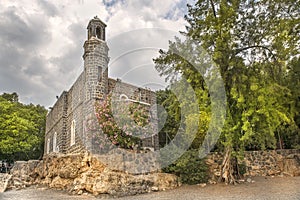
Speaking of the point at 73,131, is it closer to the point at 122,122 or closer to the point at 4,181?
the point at 4,181

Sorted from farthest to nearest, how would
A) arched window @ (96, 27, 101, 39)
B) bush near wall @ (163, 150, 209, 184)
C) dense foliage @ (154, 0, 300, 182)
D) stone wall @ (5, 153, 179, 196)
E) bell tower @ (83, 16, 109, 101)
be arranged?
arched window @ (96, 27, 101, 39) → bell tower @ (83, 16, 109, 101) → bush near wall @ (163, 150, 209, 184) → dense foliage @ (154, 0, 300, 182) → stone wall @ (5, 153, 179, 196)

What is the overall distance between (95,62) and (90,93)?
6.32ft

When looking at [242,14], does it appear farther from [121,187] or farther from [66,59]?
[66,59]

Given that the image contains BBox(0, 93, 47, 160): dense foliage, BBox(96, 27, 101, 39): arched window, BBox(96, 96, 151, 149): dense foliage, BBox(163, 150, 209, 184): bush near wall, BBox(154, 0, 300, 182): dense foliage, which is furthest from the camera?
BBox(0, 93, 47, 160): dense foliage

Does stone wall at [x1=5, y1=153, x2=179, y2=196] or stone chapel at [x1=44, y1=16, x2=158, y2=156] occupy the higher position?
stone chapel at [x1=44, y1=16, x2=158, y2=156]

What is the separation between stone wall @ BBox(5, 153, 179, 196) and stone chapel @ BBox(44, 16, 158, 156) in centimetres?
162

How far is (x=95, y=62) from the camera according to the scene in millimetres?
14047

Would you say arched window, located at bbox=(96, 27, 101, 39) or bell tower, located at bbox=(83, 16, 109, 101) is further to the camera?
arched window, located at bbox=(96, 27, 101, 39)

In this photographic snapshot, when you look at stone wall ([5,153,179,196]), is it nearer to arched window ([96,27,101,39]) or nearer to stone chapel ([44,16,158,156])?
stone chapel ([44,16,158,156])

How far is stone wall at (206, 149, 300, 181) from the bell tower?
23.6 ft

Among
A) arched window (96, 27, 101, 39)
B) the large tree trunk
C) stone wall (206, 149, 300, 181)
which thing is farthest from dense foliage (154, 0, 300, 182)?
arched window (96, 27, 101, 39)

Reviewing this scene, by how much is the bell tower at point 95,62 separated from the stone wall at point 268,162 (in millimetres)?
7195

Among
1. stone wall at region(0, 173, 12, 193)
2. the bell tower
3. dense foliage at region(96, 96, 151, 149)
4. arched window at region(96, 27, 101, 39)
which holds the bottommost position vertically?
stone wall at region(0, 173, 12, 193)

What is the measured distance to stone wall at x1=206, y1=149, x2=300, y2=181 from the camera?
11648 mm
